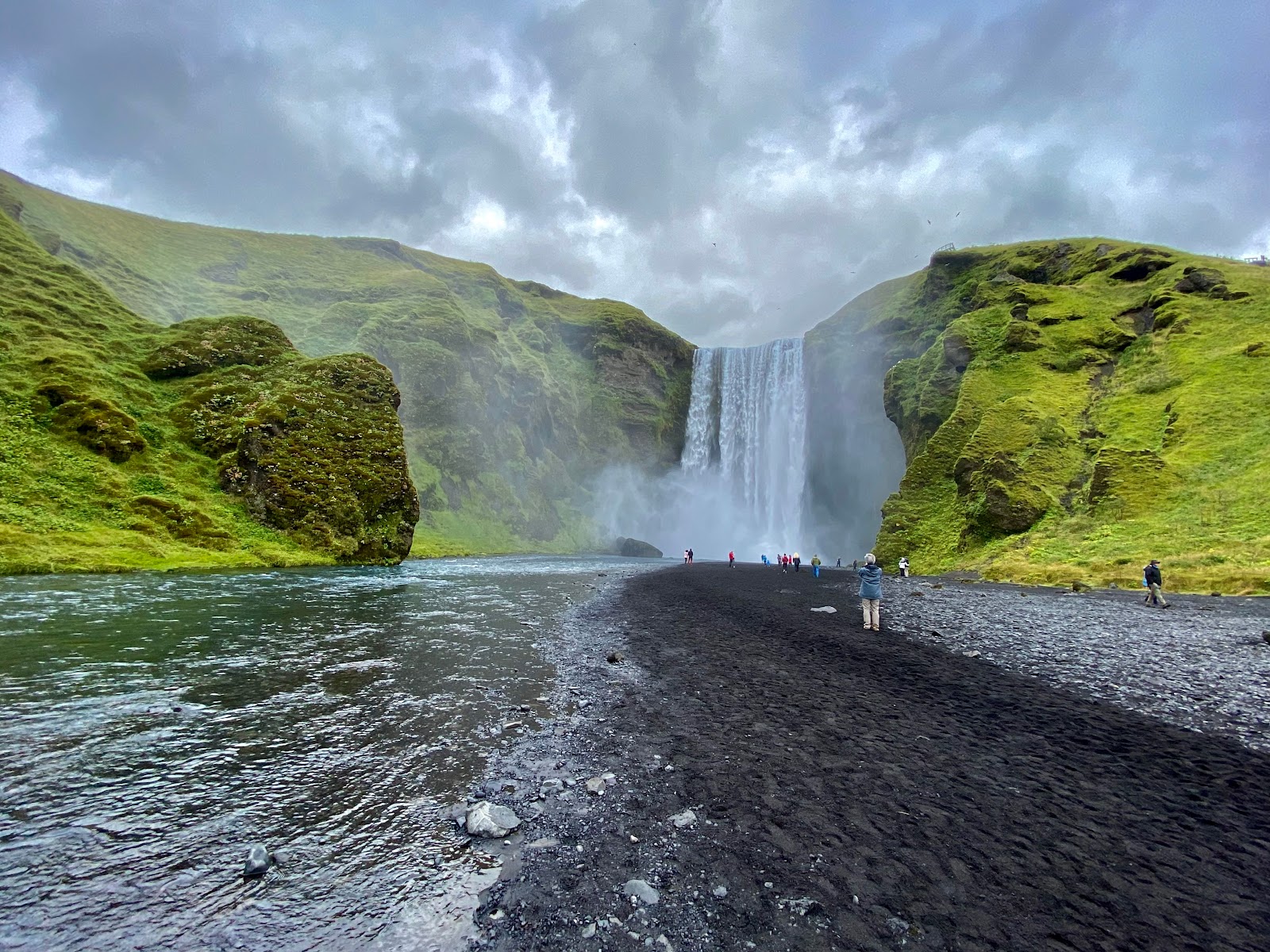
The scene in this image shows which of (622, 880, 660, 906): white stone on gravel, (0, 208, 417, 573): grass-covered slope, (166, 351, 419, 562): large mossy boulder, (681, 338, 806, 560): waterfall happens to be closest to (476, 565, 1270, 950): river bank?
(622, 880, 660, 906): white stone on gravel

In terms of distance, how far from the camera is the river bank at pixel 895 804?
4125 mm

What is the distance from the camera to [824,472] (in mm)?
103500

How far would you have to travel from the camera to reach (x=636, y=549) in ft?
360

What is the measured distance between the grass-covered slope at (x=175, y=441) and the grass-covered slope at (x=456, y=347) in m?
22.4

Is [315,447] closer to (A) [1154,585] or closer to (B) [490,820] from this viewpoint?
(B) [490,820]

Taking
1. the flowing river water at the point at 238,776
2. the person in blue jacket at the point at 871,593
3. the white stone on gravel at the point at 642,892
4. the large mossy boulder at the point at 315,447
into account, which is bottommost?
the flowing river water at the point at 238,776

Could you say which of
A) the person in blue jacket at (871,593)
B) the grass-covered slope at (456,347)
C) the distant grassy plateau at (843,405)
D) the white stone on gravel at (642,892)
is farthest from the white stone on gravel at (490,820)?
the grass-covered slope at (456,347)

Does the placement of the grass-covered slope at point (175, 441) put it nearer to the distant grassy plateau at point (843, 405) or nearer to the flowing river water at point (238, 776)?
the distant grassy plateau at point (843, 405)

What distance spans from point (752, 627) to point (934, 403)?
180 feet

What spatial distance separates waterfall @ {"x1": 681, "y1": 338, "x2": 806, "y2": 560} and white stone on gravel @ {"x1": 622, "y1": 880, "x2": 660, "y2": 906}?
10575 cm

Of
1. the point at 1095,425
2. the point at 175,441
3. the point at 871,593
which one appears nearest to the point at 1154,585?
the point at 871,593

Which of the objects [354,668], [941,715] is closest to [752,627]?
[941,715]

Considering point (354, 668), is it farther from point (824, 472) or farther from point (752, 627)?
point (824, 472)

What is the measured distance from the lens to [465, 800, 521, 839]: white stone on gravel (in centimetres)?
533
